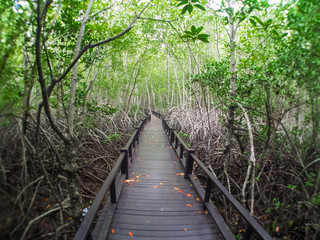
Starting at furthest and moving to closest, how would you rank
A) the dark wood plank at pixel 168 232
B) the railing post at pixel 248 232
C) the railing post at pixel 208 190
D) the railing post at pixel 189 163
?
the railing post at pixel 189 163 < the railing post at pixel 208 190 < the dark wood plank at pixel 168 232 < the railing post at pixel 248 232

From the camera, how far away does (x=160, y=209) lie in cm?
235

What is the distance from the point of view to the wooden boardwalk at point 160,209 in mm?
1914

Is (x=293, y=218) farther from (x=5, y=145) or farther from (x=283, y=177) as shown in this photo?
(x=5, y=145)

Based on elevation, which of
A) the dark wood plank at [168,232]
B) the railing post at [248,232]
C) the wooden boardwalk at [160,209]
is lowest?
the dark wood plank at [168,232]

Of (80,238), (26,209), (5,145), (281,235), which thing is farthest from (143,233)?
(281,235)

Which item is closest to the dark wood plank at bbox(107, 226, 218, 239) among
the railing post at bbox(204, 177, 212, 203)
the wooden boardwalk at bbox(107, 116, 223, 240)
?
the wooden boardwalk at bbox(107, 116, 223, 240)

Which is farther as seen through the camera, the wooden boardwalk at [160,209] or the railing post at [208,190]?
the railing post at [208,190]

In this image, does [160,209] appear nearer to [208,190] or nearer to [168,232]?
[168,232]

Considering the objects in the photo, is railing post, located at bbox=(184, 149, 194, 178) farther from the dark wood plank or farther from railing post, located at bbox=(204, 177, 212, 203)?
the dark wood plank

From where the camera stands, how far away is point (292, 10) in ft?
5.09

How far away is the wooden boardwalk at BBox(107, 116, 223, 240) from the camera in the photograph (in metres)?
1.91

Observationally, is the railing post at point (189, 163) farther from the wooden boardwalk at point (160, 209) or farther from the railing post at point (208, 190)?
the railing post at point (208, 190)

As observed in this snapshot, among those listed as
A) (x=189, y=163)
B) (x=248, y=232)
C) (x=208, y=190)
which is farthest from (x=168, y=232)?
(x=189, y=163)

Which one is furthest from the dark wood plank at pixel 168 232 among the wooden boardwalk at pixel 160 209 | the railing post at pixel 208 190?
the railing post at pixel 208 190
